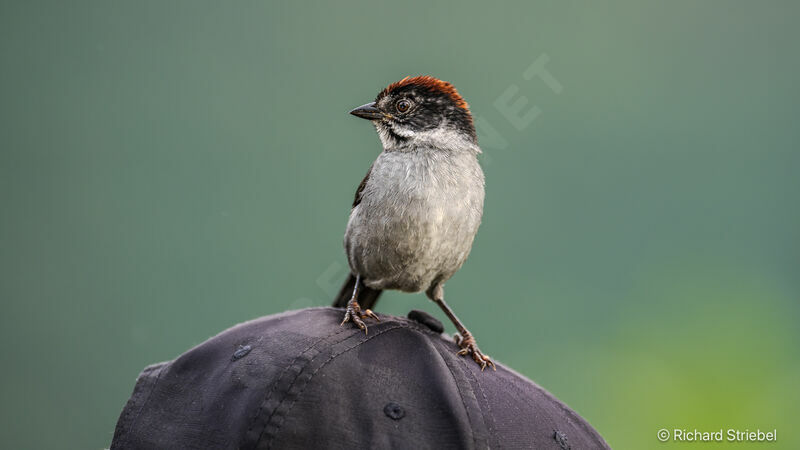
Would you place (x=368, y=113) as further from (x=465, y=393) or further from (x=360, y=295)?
(x=465, y=393)

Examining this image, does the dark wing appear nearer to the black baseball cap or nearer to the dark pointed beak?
the dark pointed beak

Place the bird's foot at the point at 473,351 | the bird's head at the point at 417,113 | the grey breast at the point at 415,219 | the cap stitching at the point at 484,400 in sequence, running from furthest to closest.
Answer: the bird's head at the point at 417,113
the grey breast at the point at 415,219
the bird's foot at the point at 473,351
the cap stitching at the point at 484,400

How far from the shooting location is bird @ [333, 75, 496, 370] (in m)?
2.30

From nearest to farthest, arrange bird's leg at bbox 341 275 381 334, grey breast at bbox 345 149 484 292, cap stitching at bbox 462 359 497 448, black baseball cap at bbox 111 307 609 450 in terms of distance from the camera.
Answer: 1. black baseball cap at bbox 111 307 609 450
2. cap stitching at bbox 462 359 497 448
3. bird's leg at bbox 341 275 381 334
4. grey breast at bbox 345 149 484 292

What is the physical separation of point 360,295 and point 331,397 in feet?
2.94

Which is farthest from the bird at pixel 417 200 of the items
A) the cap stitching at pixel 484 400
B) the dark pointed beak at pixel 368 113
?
the cap stitching at pixel 484 400

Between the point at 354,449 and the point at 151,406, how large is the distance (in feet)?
1.95

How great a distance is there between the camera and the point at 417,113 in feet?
8.30

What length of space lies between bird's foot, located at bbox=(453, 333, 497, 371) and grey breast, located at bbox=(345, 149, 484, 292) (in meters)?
0.23

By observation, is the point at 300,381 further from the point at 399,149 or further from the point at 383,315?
the point at 399,149

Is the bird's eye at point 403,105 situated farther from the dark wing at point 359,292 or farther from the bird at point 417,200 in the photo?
the dark wing at point 359,292

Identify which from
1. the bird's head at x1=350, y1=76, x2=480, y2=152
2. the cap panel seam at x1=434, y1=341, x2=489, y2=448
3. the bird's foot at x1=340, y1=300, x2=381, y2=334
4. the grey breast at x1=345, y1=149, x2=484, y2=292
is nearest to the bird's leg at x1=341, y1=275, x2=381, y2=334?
the bird's foot at x1=340, y1=300, x2=381, y2=334

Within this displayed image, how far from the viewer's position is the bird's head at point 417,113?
2.52 meters

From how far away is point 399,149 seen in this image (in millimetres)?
2514
